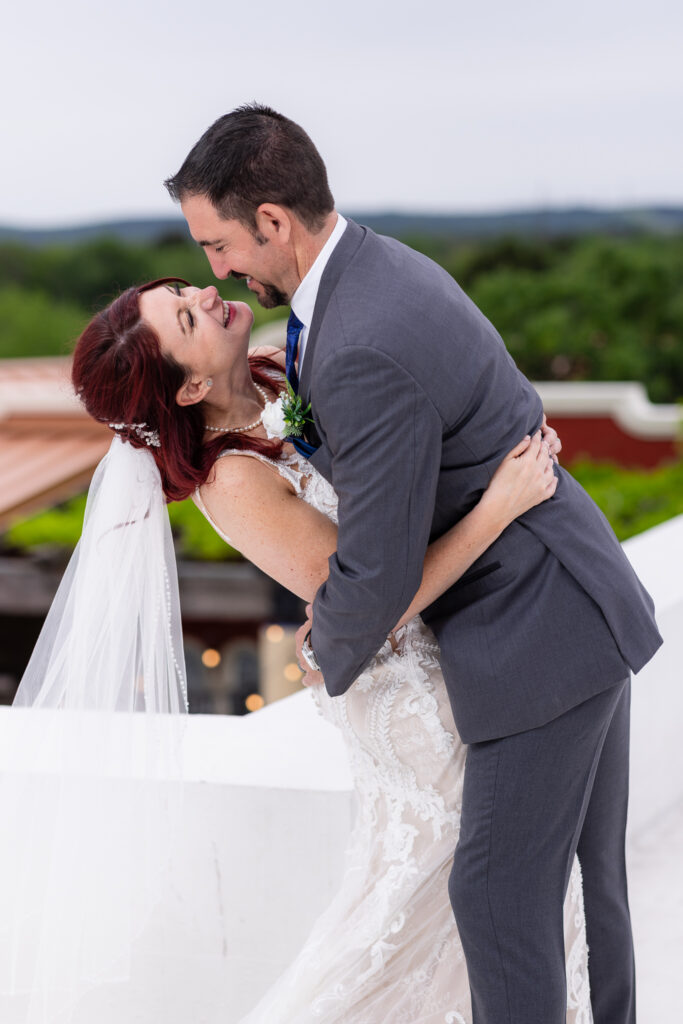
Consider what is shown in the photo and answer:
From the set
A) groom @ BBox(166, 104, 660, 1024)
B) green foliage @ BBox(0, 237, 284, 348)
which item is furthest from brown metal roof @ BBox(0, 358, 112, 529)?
green foliage @ BBox(0, 237, 284, 348)

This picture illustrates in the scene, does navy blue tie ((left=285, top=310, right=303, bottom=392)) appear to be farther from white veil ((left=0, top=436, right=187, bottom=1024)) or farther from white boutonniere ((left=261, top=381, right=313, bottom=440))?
white veil ((left=0, top=436, right=187, bottom=1024))

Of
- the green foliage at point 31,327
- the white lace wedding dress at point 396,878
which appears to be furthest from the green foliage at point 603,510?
the green foliage at point 31,327

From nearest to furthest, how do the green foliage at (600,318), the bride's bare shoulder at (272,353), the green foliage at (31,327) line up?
1. the bride's bare shoulder at (272,353)
2. the green foliage at (600,318)
3. the green foliage at (31,327)

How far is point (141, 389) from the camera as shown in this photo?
1.68 metres

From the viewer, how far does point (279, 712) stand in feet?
8.04

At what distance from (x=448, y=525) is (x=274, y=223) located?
48 centimetres

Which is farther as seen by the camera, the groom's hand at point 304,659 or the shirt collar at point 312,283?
the groom's hand at point 304,659

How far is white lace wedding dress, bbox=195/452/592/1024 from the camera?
1786 mm

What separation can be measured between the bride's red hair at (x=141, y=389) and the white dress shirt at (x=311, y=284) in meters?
0.28

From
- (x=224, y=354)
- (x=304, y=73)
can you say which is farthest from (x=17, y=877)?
(x=304, y=73)

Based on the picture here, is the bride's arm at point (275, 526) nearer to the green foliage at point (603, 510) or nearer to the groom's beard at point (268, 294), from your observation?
the groom's beard at point (268, 294)

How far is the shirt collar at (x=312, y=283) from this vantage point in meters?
1.49

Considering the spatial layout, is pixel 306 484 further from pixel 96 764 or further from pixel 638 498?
pixel 638 498

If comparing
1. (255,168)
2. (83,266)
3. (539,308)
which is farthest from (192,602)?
(83,266)
